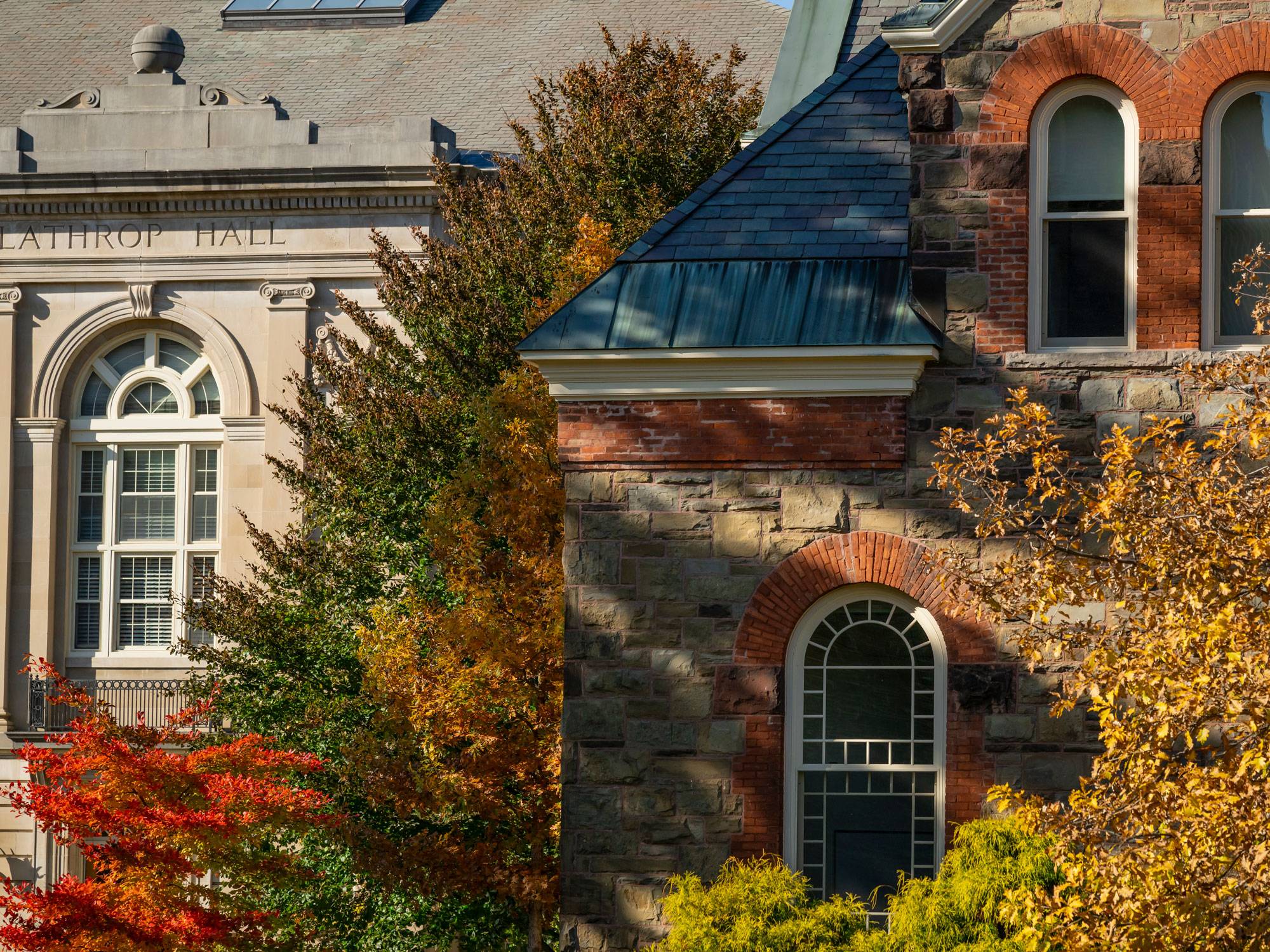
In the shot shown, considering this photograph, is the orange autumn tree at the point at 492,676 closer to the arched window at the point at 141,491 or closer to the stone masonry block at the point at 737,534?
the stone masonry block at the point at 737,534

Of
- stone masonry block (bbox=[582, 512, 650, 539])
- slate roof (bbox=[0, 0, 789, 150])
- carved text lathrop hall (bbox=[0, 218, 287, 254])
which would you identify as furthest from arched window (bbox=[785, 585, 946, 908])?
slate roof (bbox=[0, 0, 789, 150])

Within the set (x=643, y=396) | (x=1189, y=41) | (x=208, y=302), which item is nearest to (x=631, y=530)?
(x=643, y=396)

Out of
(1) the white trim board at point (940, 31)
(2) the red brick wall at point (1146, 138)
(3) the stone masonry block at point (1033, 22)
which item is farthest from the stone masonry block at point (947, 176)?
(3) the stone masonry block at point (1033, 22)

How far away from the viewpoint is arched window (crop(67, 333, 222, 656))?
2773 cm

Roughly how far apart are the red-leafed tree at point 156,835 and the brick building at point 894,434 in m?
A: 4.47

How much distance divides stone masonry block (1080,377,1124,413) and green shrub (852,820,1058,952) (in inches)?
125

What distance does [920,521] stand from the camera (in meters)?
12.2

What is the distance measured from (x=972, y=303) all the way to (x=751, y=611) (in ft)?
9.31

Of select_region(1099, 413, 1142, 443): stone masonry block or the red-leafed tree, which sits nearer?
Result: select_region(1099, 413, 1142, 443): stone masonry block

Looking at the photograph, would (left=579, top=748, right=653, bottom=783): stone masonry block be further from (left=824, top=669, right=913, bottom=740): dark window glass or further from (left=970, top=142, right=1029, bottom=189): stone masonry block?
(left=970, top=142, right=1029, bottom=189): stone masonry block

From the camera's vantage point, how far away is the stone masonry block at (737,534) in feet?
40.7

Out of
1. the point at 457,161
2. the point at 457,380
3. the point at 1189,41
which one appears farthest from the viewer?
the point at 457,161

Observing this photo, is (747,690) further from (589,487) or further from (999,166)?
(999,166)

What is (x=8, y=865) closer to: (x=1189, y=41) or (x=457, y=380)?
(x=457, y=380)
